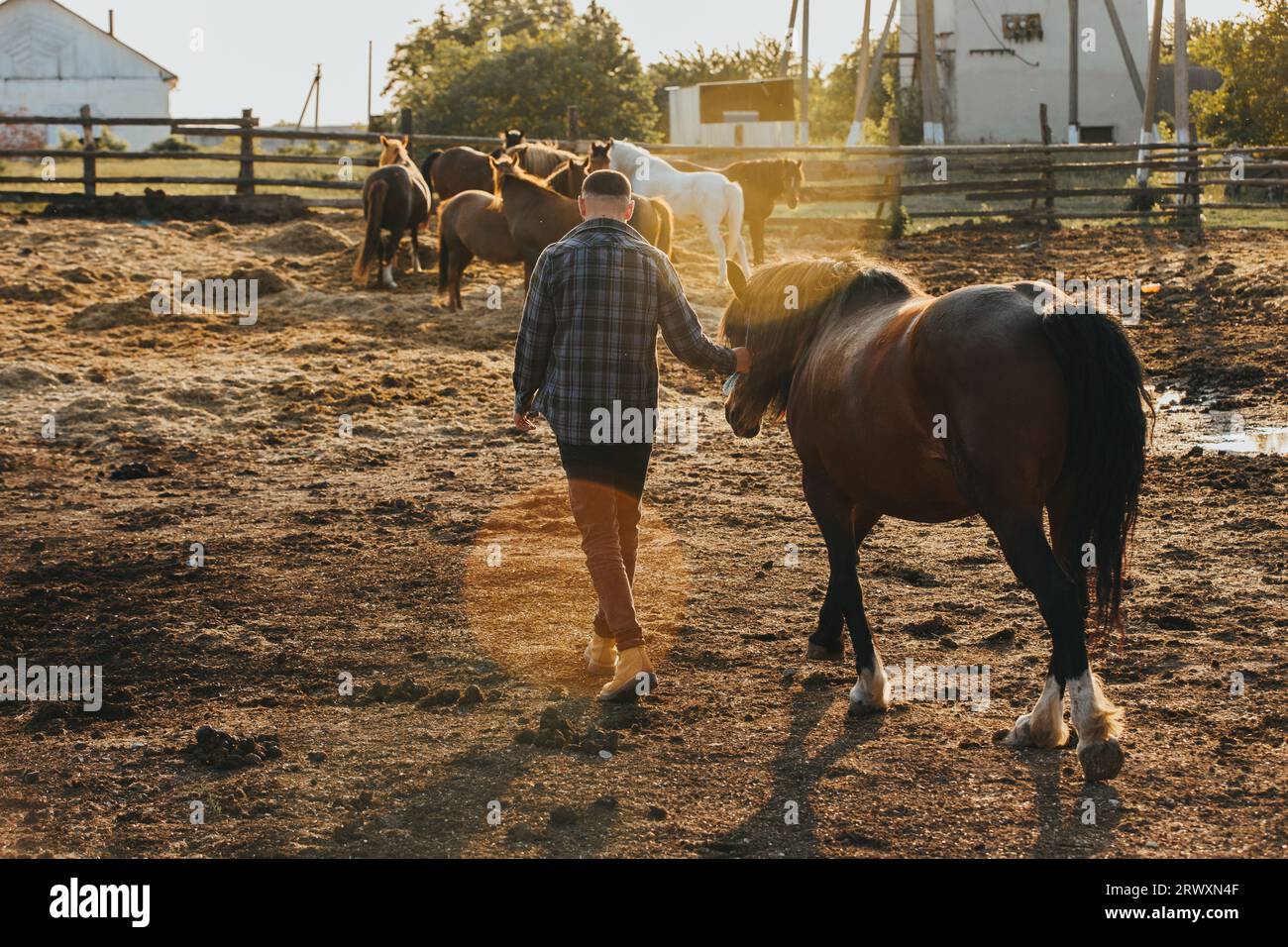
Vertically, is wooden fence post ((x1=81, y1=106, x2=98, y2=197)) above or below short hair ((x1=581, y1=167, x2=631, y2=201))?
above

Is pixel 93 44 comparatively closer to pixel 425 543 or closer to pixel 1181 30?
pixel 1181 30

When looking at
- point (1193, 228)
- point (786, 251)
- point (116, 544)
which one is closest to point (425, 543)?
point (116, 544)

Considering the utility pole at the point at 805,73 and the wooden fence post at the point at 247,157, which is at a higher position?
the utility pole at the point at 805,73

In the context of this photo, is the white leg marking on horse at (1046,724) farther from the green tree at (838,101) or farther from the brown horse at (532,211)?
the green tree at (838,101)

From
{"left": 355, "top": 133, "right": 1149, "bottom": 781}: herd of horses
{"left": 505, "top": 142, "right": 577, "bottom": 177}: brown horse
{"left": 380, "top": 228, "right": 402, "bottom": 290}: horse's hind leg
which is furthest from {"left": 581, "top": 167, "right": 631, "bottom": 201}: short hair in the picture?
{"left": 505, "top": 142, "right": 577, "bottom": 177}: brown horse

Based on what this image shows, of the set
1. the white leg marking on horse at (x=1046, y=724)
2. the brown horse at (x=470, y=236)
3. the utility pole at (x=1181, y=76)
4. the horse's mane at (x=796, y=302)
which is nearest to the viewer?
the white leg marking on horse at (x=1046, y=724)

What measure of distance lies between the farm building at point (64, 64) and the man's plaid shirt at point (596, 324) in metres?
49.7

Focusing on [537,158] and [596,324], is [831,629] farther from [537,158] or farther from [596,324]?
[537,158]

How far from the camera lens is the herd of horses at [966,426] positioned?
4.14 meters

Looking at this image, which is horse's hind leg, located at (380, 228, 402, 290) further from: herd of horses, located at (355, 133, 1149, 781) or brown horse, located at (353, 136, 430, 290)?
herd of horses, located at (355, 133, 1149, 781)

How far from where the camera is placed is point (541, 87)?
3891 cm

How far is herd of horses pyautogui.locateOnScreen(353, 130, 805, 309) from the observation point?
1373 cm
